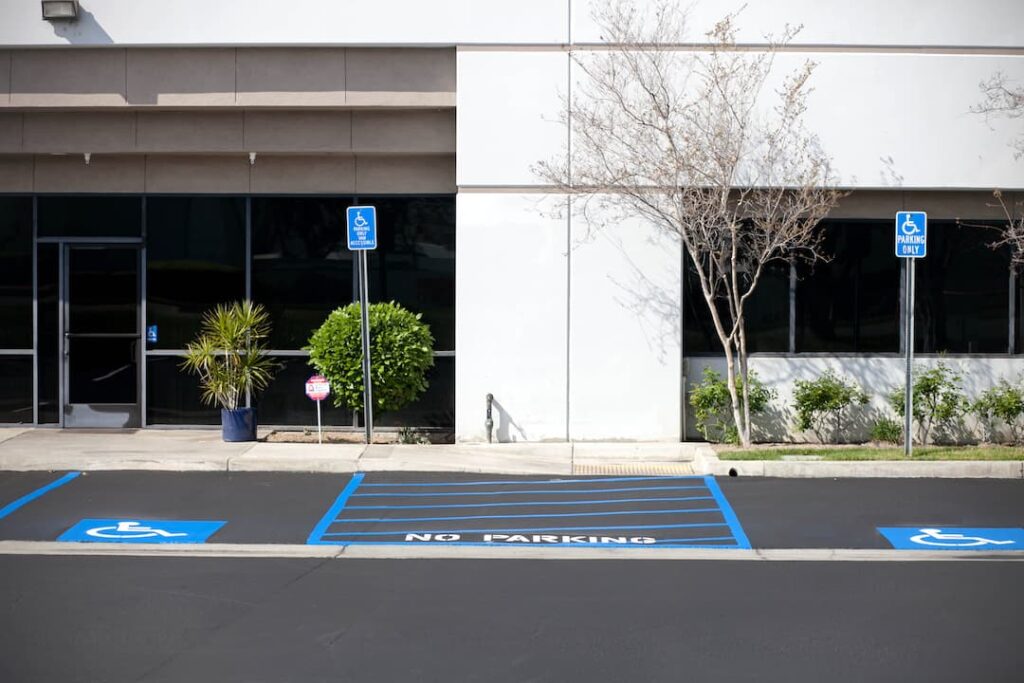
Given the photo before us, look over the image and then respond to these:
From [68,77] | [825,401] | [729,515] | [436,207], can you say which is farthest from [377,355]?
[825,401]

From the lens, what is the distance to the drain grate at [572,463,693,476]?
46.0 ft

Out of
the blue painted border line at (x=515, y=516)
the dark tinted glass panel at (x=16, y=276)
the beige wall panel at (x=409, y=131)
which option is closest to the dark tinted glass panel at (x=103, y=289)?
the dark tinted glass panel at (x=16, y=276)

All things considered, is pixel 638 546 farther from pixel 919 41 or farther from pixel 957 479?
pixel 919 41

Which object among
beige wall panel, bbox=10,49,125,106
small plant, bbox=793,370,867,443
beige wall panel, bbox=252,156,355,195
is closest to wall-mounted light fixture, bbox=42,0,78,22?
beige wall panel, bbox=10,49,125,106

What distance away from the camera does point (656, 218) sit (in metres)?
15.3

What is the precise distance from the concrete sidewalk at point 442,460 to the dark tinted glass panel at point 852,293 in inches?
101

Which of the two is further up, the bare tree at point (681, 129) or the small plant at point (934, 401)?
the bare tree at point (681, 129)

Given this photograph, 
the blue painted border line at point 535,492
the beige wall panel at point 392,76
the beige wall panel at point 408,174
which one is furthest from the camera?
the beige wall panel at point 408,174

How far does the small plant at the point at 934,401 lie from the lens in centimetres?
1553

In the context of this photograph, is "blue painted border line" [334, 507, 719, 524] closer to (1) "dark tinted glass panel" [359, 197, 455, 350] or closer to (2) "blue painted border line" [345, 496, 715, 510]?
(2) "blue painted border line" [345, 496, 715, 510]

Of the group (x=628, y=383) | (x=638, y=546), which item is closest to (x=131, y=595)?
(x=638, y=546)

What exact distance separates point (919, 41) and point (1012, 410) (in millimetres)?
4976

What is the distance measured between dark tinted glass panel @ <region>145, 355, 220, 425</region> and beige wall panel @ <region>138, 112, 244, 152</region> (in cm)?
302

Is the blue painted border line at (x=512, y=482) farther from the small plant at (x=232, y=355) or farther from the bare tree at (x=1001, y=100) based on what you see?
the bare tree at (x=1001, y=100)
